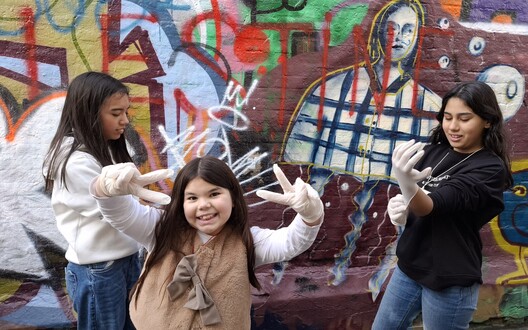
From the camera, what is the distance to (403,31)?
3828 mm

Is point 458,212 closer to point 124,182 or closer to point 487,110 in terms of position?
point 487,110

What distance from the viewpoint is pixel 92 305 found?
2234 millimetres

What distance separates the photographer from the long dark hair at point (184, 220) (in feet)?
6.34

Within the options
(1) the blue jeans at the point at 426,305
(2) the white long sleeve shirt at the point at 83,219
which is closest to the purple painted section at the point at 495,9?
(1) the blue jeans at the point at 426,305

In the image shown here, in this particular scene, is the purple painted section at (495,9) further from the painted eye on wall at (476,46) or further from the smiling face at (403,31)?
the smiling face at (403,31)

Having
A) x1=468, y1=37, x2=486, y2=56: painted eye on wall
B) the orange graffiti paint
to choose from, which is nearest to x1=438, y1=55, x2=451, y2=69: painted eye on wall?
x1=468, y1=37, x2=486, y2=56: painted eye on wall

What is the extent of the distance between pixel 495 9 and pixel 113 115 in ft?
10.1

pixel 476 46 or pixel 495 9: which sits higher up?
pixel 495 9

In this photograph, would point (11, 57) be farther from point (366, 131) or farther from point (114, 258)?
point (366, 131)

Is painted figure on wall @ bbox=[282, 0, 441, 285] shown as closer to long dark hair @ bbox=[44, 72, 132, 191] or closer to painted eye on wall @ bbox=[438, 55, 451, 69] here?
painted eye on wall @ bbox=[438, 55, 451, 69]

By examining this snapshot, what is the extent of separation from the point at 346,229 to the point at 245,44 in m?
1.52

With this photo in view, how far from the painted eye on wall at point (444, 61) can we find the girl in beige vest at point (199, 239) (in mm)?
2481

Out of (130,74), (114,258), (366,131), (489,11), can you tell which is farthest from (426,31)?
(114,258)

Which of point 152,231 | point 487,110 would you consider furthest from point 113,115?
point 487,110
